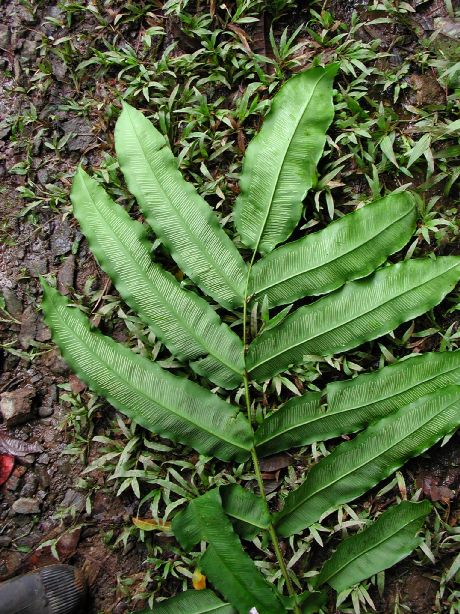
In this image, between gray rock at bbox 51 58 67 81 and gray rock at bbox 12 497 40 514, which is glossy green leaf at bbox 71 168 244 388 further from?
gray rock at bbox 12 497 40 514

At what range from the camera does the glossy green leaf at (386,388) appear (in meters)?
2.23

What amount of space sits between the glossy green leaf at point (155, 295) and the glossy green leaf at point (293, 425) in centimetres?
20

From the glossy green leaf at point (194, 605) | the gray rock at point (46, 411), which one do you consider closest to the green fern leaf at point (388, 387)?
the glossy green leaf at point (194, 605)

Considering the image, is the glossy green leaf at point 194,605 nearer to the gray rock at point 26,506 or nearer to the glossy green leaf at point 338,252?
the gray rock at point 26,506

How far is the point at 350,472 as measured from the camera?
2.25 m

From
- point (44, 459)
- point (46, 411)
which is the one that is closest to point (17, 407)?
point (46, 411)

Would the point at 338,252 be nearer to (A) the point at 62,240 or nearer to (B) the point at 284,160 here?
(B) the point at 284,160

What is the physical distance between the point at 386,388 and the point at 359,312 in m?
0.29

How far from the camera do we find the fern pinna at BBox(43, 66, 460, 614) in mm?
2225

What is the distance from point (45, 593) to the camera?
243 cm

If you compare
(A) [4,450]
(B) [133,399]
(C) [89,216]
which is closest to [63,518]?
(A) [4,450]

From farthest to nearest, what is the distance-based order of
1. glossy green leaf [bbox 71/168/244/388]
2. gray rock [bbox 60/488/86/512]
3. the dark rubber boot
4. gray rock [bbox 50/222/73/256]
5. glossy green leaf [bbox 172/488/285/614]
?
gray rock [bbox 50/222/73/256], gray rock [bbox 60/488/86/512], the dark rubber boot, glossy green leaf [bbox 71/168/244/388], glossy green leaf [bbox 172/488/285/614]

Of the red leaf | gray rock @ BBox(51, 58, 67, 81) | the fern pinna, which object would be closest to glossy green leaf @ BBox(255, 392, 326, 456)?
the fern pinna

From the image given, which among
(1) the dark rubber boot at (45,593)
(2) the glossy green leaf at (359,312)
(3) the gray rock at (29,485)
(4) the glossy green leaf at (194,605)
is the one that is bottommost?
(1) the dark rubber boot at (45,593)
